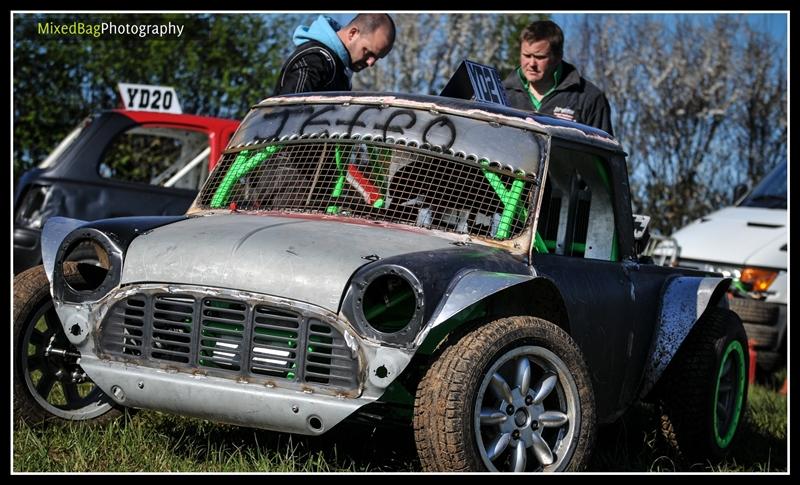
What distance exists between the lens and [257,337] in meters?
4.48

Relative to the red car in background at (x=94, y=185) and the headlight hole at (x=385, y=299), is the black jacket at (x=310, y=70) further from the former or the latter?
the red car in background at (x=94, y=185)

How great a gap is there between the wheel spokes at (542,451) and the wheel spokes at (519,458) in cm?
7

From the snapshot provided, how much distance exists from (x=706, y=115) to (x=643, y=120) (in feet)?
2.55

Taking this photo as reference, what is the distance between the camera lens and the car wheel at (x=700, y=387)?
5941 mm

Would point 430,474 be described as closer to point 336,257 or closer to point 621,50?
point 336,257

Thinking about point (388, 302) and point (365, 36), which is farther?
point (365, 36)

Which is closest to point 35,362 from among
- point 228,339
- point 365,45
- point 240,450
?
point 240,450

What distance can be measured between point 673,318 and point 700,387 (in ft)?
1.19

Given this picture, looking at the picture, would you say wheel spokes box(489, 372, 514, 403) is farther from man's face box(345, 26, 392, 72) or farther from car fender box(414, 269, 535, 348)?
man's face box(345, 26, 392, 72)

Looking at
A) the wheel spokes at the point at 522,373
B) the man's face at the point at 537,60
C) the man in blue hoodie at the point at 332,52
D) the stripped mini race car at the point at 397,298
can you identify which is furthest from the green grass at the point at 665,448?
the man in blue hoodie at the point at 332,52

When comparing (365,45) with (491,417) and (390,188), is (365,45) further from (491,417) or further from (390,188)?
(491,417)

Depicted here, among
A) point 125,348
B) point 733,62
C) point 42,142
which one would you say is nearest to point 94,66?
point 42,142

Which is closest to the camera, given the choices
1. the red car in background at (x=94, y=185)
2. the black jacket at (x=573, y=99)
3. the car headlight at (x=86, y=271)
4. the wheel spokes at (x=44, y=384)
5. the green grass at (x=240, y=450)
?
the car headlight at (x=86, y=271)

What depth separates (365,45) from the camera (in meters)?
6.93
